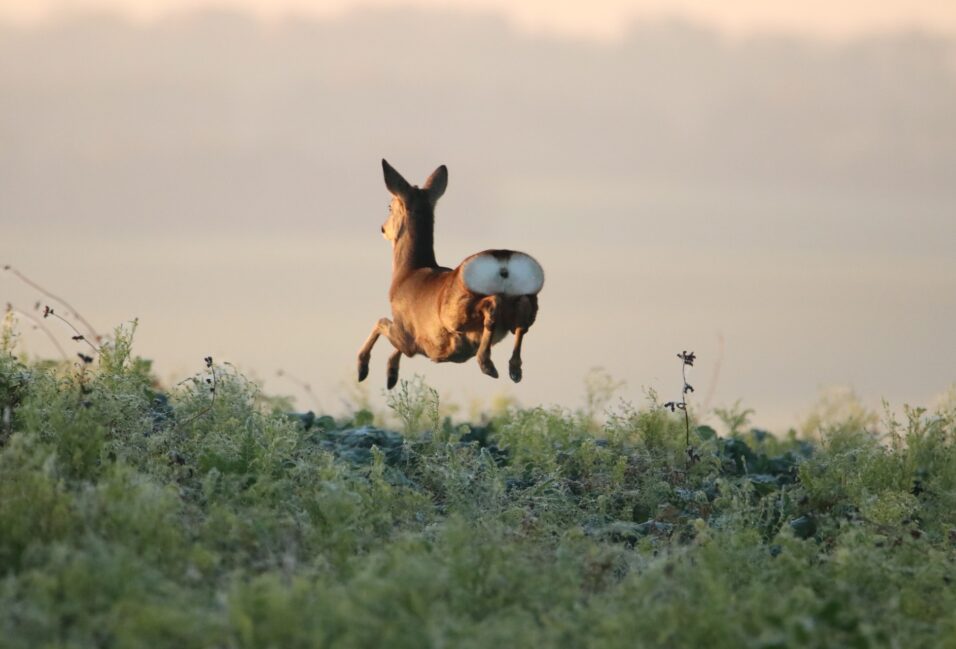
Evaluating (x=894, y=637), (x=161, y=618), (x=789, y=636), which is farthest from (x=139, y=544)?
(x=894, y=637)

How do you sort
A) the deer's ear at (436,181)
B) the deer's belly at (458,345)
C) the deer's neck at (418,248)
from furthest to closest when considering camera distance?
the deer's ear at (436,181) → the deer's neck at (418,248) → the deer's belly at (458,345)

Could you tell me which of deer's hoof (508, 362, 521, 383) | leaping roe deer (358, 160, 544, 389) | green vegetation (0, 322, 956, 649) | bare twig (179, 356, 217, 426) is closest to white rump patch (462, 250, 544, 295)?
leaping roe deer (358, 160, 544, 389)

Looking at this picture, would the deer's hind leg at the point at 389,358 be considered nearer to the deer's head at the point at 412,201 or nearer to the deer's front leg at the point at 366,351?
the deer's front leg at the point at 366,351

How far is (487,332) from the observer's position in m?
9.79

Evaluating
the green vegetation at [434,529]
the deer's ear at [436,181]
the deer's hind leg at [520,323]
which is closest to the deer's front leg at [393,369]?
the green vegetation at [434,529]

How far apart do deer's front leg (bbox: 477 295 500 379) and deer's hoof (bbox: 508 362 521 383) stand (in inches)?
7.8

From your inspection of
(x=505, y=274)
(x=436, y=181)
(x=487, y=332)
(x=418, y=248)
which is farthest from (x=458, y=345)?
(x=436, y=181)

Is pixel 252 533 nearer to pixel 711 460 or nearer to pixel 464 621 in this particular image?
pixel 464 621

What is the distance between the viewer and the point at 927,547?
8531 millimetres

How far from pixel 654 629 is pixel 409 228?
235 inches

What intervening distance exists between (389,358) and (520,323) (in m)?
2.34

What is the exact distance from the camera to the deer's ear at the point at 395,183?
37.8ft

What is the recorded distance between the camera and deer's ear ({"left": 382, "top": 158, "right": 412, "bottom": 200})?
11.5 meters

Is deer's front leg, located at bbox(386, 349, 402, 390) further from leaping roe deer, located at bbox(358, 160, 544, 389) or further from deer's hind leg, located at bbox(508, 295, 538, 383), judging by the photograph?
deer's hind leg, located at bbox(508, 295, 538, 383)
